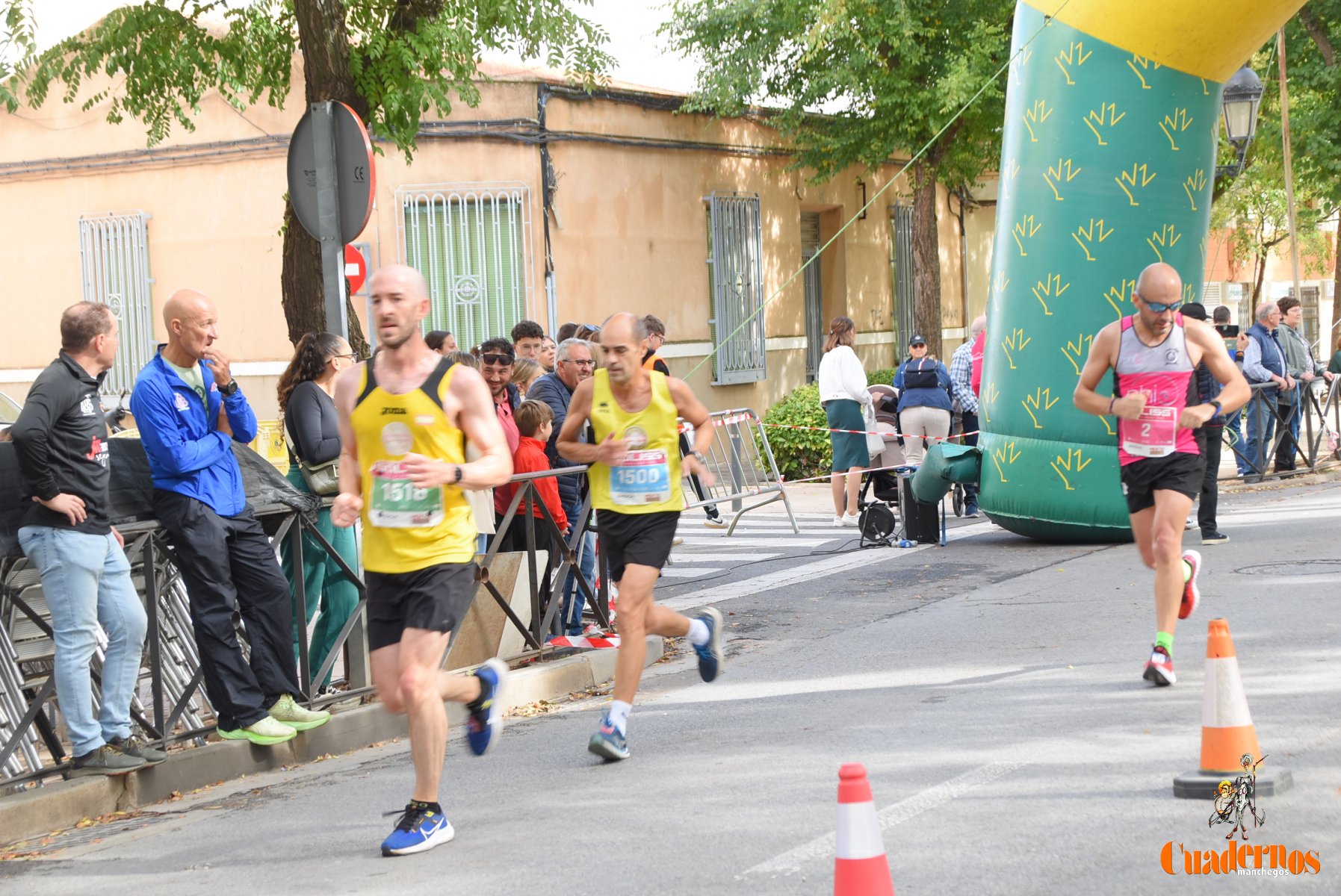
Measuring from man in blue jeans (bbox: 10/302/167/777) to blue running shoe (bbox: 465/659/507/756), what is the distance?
1.57m

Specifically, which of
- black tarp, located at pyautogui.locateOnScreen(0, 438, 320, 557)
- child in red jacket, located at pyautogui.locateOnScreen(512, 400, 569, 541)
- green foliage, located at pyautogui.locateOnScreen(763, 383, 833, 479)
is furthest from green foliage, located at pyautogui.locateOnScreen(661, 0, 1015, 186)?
black tarp, located at pyautogui.locateOnScreen(0, 438, 320, 557)

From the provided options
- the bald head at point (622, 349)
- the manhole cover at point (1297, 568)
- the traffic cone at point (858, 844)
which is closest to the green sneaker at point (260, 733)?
the bald head at point (622, 349)

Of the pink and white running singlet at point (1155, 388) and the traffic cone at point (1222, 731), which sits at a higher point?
the pink and white running singlet at point (1155, 388)

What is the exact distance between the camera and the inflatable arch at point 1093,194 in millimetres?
12062

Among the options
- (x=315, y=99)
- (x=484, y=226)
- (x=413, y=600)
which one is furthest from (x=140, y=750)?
(x=484, y=226)

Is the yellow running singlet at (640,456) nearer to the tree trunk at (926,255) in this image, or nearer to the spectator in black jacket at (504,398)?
the spectator in black jacket at (504,398)

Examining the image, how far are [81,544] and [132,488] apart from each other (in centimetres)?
71

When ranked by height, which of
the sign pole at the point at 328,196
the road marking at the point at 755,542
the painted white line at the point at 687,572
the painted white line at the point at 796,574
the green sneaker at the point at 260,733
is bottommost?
the road marking at the point at 755,542

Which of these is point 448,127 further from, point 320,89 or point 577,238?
point 320,89

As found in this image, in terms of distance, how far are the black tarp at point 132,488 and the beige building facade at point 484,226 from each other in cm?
1250

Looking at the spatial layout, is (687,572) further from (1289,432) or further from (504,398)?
(1289,432)

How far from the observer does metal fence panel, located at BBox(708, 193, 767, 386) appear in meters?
22.6

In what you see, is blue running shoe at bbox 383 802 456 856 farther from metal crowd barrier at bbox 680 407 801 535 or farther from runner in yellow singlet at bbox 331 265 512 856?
metal crowd barrier at bbox 680 407 801 535

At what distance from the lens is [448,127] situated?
20016mm
